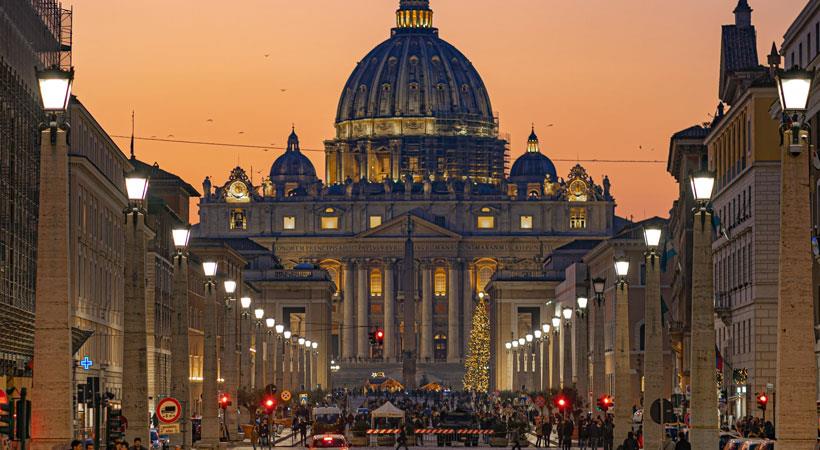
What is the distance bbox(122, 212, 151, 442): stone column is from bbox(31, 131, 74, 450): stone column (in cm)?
692

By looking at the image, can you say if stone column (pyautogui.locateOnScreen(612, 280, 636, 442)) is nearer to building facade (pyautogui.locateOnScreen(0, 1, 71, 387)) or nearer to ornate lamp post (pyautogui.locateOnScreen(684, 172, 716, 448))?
building facade (pyautogui.locateOnScreen(0, 1, 71, 387))

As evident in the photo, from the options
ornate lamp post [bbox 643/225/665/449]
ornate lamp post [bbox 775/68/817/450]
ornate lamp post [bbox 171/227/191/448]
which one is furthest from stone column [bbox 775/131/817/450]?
ornate lamp post [bbox 171/227/191/448]

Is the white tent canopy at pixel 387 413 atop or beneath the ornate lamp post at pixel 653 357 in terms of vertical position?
beneath

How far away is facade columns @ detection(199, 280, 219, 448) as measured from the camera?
48.1 metres

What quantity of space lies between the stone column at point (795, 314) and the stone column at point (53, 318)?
25.7ft

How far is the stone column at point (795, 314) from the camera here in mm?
21375

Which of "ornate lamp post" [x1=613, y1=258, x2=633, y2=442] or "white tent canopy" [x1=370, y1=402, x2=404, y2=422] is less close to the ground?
"ornate lamp post" [x1=613, y1=258, x2=633, y2=442]

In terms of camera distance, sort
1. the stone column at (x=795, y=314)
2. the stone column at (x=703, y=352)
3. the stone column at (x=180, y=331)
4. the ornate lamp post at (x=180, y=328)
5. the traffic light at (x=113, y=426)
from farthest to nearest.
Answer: the stone column at (x=180, y=331) < the ornate lamp post at (x=180, y=328) < the traffic light at (x=113, y=426) < the stone column at (x=703, y=352) < the stone column at (x=795, y=314)

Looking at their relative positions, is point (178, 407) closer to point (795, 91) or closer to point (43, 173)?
point (43, 173)

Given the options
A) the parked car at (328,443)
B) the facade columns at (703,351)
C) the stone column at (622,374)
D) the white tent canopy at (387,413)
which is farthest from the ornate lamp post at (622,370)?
the white tent canopy at (387,413)

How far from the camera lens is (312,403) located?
128125 mm

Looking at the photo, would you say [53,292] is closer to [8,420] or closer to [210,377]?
[8,420]

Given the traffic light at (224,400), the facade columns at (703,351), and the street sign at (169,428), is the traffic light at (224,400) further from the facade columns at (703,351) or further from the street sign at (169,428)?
the facade columns at (703,351)

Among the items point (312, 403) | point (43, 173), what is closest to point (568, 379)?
point (312, 403)
